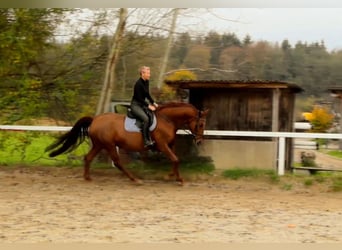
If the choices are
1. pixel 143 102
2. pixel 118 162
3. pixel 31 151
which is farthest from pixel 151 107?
pixel 31 151

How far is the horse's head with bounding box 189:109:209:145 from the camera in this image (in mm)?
9680

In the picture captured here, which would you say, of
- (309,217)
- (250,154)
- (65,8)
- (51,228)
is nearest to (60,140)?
(65,8)

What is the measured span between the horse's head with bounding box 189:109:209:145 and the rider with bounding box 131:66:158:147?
766 millimetres

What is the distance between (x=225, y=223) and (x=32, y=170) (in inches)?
216

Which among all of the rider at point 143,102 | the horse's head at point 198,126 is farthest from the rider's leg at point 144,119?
the horse's head at point 198,126

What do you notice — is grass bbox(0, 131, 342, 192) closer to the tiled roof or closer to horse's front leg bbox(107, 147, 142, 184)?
horse's front leg bbox(107, 147, 142, 184)

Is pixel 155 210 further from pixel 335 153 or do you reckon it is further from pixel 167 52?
pixel 335 153

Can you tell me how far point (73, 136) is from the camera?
1028 centimetres

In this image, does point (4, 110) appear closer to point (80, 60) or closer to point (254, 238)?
point (80, 60)

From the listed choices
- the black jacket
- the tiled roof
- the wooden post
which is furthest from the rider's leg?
the wooden post

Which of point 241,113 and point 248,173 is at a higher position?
point 241,113

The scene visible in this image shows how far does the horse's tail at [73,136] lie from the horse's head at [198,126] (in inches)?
75.6

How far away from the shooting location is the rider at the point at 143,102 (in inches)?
369

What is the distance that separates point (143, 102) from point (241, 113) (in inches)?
93.3
